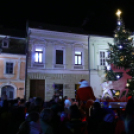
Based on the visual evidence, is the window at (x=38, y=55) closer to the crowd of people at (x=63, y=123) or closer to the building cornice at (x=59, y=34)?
the building cornice at (x=59, y=34)

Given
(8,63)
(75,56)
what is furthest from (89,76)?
(8,63)

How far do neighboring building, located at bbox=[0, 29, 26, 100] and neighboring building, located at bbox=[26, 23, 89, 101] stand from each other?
2.21 meters

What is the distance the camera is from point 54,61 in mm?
18969

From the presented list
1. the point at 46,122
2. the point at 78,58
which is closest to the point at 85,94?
the point at 46,122

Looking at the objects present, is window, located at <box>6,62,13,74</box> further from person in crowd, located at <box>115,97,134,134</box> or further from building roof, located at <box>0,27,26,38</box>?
person in crowd, located at <box>115,97,134,134</box>

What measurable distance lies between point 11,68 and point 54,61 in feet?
16.5

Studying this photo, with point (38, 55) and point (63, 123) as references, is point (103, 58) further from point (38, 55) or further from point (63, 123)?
point (63, 123)

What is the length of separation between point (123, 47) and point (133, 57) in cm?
118

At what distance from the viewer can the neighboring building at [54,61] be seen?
1823 cm

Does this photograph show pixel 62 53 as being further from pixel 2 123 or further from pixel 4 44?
pixel 2 123

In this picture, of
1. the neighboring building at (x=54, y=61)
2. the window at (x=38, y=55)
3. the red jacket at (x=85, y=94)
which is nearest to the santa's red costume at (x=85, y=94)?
the red jacket at (x=85, y=94)

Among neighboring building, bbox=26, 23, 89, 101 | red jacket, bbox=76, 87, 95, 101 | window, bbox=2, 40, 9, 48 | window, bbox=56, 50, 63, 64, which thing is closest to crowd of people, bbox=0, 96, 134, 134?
red jacket, bbox=76, 87, 95, 101

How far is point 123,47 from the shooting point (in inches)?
595

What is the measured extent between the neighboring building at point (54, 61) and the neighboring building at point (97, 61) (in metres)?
0.60
